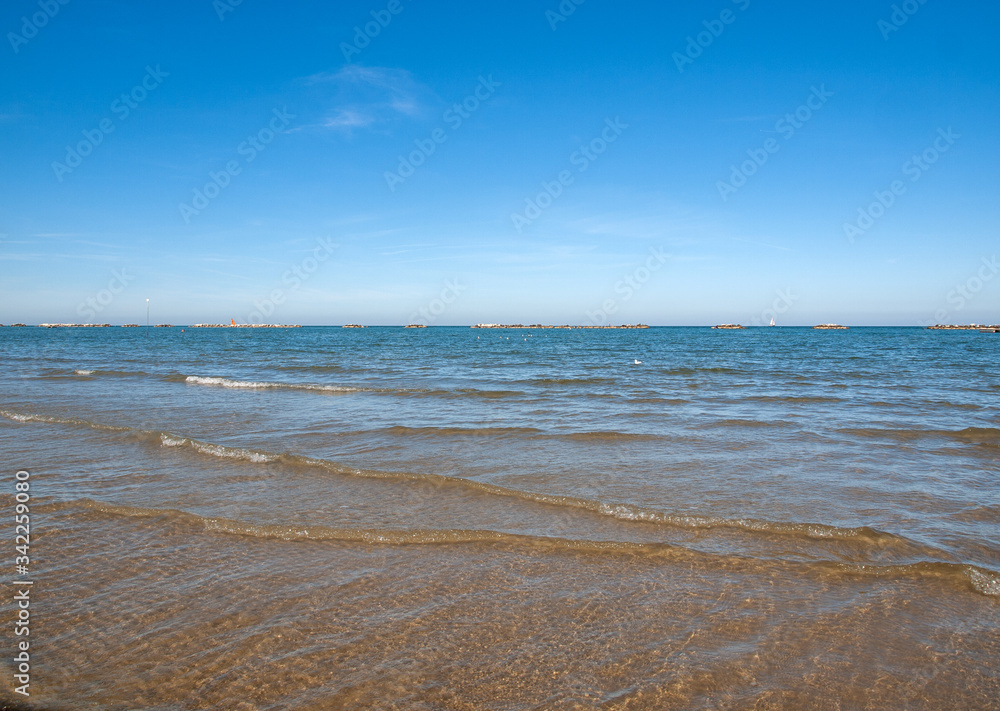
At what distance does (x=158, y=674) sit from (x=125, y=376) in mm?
28507

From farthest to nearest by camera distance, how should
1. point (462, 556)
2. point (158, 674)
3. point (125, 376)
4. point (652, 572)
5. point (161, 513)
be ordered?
point (125, 376) → point (161, 513) → point (462, 556) → point (652, 572) → point (158, 674)

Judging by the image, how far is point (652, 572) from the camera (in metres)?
5.61

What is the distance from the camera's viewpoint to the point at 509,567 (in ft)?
18.8

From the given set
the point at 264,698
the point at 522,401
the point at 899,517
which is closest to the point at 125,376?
the point at 522,401

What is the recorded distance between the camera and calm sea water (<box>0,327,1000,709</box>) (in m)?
3.86

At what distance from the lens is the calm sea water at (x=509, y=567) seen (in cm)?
386

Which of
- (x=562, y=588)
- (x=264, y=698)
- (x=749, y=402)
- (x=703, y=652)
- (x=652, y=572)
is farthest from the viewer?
(x=749, y=402)

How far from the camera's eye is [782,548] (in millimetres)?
6195

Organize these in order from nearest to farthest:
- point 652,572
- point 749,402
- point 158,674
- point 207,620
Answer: point 158,674 < point 207,620 < point 652,572 < point 749,402

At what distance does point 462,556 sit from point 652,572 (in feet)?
6.63

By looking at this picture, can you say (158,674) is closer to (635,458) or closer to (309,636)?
(309,636)

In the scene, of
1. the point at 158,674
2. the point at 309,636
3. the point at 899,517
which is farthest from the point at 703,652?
the point at 899,517

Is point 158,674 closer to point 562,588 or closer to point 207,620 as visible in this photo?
point 207,620

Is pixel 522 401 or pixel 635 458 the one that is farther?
pixel 522 401
